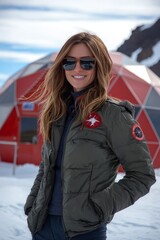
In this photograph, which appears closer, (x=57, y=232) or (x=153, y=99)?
(x=57, y=232)

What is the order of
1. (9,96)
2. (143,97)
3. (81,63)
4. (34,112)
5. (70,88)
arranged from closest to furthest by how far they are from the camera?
1. (81,63)
2. (70,88)
3. (34,112)
4. (143,97)
5. (9,96)

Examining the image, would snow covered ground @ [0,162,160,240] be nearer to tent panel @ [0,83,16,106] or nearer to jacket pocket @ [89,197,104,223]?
jacket pocket @ [89,197,104,223]

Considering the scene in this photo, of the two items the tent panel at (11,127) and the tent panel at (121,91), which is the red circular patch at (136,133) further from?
the tent panel at (11,127)

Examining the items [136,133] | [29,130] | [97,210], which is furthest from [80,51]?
[29,130]

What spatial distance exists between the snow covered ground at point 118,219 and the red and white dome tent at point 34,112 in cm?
567

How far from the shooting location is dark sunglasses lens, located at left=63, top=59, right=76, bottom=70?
2230mm

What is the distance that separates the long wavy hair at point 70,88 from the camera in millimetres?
2086

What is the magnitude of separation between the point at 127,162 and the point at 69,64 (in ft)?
2.02

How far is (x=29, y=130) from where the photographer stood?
13.3 metres

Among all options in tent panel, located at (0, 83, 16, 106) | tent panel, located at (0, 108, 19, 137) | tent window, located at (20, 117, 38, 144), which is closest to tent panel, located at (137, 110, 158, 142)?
tent window, located at (20, 117, 38, 144)

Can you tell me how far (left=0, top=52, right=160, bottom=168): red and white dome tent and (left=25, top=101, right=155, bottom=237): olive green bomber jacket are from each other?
35.8 feet

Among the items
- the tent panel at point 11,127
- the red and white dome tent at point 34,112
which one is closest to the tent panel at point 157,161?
the red and white dome tent at point 34,112

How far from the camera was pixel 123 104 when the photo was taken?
2049 millimetres

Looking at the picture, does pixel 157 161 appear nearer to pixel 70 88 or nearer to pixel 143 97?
pixel 143 97
